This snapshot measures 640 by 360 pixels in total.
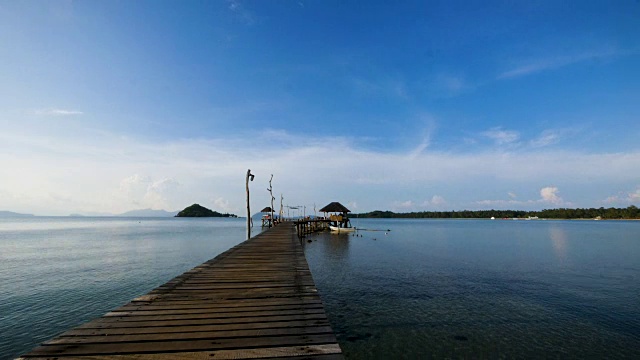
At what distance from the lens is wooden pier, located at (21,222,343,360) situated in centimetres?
364

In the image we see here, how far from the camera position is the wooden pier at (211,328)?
3.64 meters

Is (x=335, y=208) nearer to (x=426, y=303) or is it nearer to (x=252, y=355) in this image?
(x=426, y=303)

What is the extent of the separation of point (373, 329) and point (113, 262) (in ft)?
71.9

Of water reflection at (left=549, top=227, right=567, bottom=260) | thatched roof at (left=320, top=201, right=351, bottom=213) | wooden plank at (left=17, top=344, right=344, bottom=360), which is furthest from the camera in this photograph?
thatched roof at (left=320, top=201, right=351, bottom=213)

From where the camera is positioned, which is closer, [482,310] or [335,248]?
[482,310]

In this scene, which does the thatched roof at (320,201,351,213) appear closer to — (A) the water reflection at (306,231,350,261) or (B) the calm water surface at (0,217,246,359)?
(A) the water reflection at (306,231,350,261)

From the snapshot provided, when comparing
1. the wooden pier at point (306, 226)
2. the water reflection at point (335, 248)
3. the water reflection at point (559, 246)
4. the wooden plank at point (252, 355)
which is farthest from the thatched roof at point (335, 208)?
the wooden plank at point (252, 355)

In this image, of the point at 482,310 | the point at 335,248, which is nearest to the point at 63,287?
the point at 482,310

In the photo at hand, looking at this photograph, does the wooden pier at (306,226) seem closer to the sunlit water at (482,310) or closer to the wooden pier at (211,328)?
the sunlit water at (482,310)

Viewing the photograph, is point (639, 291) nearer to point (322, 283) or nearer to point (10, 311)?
point (322, 283)

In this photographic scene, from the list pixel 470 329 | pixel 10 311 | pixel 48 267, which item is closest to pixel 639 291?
pixel 470 329

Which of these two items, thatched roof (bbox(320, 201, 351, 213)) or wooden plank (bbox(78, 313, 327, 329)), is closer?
wooden plank (bbox(78, 313, 327, 329))

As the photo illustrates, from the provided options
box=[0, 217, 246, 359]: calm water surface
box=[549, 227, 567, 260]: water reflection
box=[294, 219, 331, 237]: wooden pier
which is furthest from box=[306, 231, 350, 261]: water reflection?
box=[549, 227, 567, 260]: water reflection

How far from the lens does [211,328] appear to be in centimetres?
443
